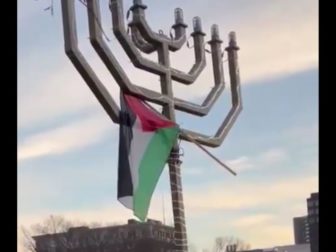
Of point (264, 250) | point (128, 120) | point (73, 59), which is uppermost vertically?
point (73, 59)

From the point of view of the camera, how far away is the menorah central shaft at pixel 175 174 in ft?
11.3

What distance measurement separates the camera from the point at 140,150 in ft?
11.1

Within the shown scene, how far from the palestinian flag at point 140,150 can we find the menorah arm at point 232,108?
0.26 m

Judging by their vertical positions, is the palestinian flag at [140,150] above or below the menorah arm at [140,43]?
below

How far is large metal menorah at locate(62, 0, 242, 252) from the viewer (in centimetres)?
311

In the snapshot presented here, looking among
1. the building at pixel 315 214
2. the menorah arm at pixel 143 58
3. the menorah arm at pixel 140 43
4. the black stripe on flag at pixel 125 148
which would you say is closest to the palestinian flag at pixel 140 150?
the black stripe on flag at pixel 125 148

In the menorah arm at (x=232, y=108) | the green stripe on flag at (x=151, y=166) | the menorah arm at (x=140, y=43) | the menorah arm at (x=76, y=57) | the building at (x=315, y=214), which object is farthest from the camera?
the menorah arm at (x=232, y=108)

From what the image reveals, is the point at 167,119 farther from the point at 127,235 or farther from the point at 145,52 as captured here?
the point at 127,235

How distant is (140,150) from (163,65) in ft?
1.73

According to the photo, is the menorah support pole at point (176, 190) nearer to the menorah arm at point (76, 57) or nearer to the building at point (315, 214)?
the menorah arm at point (76, 57)
